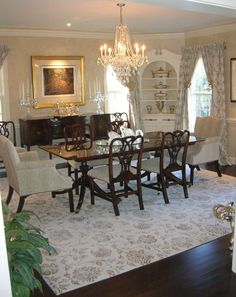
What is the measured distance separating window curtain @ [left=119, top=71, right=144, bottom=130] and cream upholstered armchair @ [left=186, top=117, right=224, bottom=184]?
6.26 feet

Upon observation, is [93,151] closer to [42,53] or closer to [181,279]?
[181,279]

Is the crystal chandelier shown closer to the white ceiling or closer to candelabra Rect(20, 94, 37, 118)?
the white ceiling

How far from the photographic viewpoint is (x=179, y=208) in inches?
190

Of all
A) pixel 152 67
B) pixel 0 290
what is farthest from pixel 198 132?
pixel 0 290

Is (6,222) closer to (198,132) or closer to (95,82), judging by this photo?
(198,132)

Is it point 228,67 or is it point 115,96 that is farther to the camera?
point 115,96

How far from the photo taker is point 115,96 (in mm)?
8195

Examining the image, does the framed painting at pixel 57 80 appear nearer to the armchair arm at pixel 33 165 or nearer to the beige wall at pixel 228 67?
the beige wall at pixel 228 67

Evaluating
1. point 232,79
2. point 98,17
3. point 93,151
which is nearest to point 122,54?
point 98,17

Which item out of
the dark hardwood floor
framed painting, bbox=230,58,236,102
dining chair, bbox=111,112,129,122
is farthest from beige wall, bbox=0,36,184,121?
the dark hardwood floor

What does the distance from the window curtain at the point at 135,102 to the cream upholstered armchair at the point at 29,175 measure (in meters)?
3.78

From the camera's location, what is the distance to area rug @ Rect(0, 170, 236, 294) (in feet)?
10.9

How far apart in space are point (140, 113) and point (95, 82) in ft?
3.94

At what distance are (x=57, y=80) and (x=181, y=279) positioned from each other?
5.62 m
